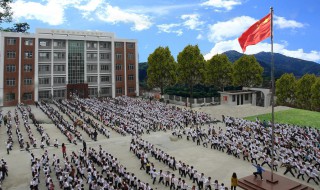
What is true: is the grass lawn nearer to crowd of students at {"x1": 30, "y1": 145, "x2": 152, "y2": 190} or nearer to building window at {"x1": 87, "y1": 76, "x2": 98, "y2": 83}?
crowd of students at {"x1": 30, "y1": 145, "x2": 152, "y2": 190}

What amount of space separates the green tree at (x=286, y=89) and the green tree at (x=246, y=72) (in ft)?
14.8

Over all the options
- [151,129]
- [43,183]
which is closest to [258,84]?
[151,129]

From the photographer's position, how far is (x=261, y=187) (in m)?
17.8

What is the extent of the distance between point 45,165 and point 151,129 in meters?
16.3

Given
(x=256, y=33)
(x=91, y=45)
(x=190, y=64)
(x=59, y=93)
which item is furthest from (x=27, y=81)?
(x=256, y=33)

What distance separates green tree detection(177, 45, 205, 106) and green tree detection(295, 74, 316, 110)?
1923 cm

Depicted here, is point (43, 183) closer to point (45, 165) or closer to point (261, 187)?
point (45, 165)

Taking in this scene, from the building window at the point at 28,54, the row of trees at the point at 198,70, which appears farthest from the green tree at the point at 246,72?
the building window at the point at 28,54

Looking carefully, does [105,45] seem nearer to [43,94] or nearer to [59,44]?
[59,44]

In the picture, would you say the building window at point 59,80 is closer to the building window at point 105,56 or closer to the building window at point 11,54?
the building window at point 11,54

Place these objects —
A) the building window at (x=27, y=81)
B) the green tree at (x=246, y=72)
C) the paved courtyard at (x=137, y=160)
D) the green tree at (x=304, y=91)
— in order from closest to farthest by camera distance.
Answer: the paved courtyard at (x=137, y=160) < the green tree at (x=304, y=91) < the building window at (x=27, y=81) < the green tree at (x=246, y=72)

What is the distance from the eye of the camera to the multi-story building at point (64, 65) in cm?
5741

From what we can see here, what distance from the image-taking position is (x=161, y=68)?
6412cm

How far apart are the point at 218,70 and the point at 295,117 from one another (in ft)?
70.0
